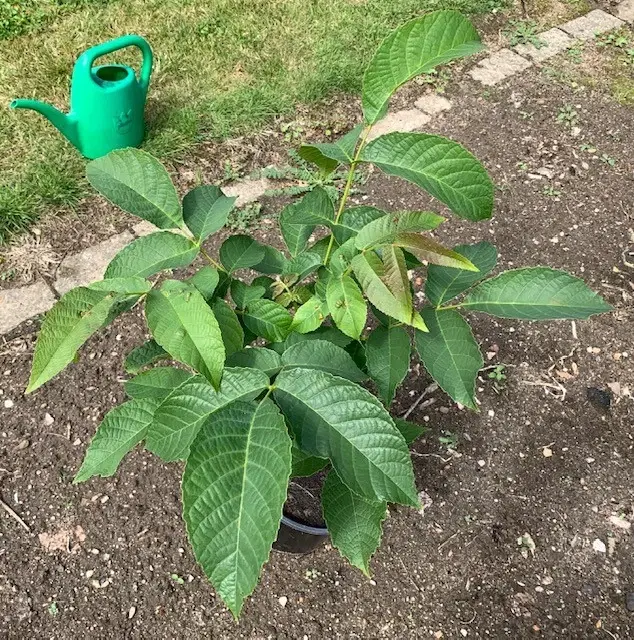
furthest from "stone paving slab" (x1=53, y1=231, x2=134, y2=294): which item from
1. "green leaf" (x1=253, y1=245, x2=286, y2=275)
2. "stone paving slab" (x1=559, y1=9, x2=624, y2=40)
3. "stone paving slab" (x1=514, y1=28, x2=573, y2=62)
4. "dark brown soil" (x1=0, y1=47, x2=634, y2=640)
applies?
"stone paving slab" (x1=559, y1=9, x2=624, y2=40)

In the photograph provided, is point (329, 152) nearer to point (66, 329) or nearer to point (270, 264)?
point (270, 264)

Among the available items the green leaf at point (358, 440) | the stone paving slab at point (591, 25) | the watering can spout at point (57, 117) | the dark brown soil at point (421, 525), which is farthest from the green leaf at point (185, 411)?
the stone paving slab at point (591, 25)

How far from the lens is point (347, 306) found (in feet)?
3.50

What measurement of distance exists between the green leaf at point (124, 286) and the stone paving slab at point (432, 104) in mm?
2714

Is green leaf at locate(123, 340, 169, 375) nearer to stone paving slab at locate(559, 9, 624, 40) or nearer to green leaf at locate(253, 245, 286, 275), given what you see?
green leaf at locate(253, 245, 286, 275)

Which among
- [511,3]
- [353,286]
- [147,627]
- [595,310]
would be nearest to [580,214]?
[511,3]

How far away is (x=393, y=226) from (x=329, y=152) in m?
0.24

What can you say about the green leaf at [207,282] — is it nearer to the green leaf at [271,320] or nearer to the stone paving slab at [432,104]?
the green leaf at [271,320]

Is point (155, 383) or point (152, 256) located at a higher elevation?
point (152, 256)

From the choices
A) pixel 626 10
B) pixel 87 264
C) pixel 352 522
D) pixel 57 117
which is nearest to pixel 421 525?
pixel 352 522

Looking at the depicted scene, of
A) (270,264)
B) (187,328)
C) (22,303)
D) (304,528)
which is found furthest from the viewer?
(22,303)

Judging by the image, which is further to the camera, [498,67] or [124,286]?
[498,67]

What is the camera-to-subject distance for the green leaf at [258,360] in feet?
3.66

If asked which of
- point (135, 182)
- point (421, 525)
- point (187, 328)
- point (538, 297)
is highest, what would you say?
point (135, 182)
